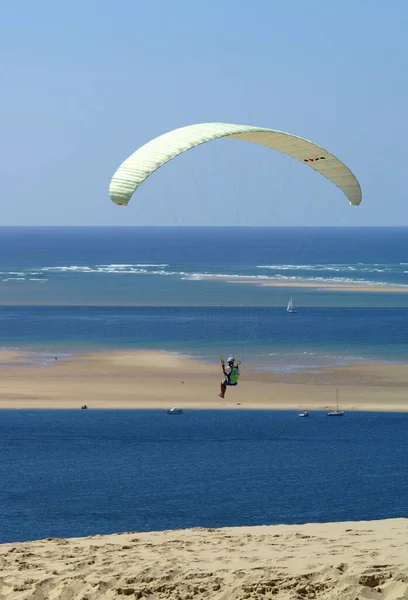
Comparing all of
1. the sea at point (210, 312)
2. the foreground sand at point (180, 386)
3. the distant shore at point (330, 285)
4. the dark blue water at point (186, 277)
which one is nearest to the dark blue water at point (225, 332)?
the sea at point (210, 312)

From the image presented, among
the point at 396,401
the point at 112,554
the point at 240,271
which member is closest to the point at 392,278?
the point at 240,271

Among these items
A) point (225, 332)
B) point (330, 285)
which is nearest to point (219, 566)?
point (225, 332)

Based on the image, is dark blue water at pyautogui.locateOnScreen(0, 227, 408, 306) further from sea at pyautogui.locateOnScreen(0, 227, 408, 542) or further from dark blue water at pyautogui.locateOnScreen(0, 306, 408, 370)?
sea at pyautogui.locateOnScreen(0, 227, 408, 542)

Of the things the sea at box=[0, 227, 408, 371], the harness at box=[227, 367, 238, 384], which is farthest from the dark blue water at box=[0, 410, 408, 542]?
the sea at box=[0, 227, 408, 371]

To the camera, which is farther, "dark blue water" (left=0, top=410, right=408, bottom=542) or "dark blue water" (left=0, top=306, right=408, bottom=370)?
"dark blue water" (left=0, top=306, right=408, bottom=370)
